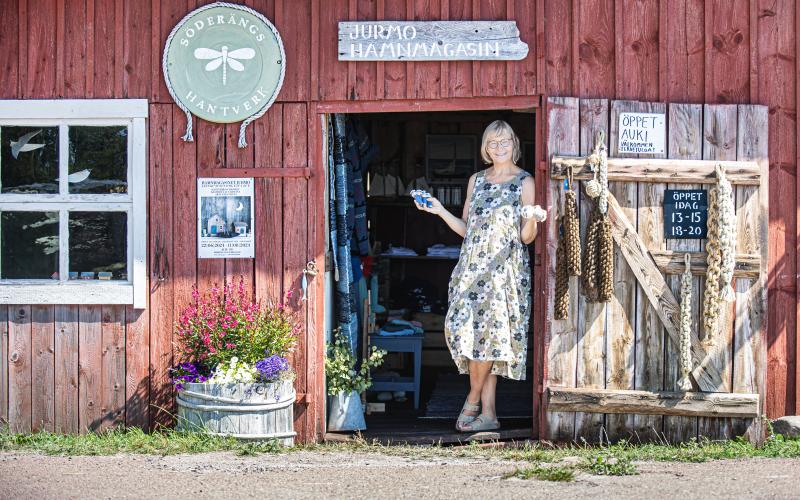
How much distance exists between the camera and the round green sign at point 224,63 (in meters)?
7.47

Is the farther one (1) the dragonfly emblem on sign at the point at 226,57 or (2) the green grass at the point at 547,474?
(1) the dragonfly emblem on sign at the point at 226,57

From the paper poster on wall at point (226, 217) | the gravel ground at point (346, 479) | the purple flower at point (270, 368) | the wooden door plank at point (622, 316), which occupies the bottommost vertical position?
the gravel ground at point (346, 479)

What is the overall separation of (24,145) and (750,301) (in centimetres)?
568

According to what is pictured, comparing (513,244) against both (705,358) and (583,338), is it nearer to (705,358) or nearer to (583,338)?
(583,338)

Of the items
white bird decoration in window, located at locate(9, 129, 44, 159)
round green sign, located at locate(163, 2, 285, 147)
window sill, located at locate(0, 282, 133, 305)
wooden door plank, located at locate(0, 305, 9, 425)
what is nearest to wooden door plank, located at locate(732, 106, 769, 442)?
round green sign, located at locate(163, 2, 285, 147)

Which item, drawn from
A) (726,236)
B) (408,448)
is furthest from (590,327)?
(408,448)

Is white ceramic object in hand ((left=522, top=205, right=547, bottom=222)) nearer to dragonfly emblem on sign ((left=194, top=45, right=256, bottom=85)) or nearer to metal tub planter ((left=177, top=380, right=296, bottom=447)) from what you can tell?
metal tub planter ((left=177, top=380, right=296, bottom=447))

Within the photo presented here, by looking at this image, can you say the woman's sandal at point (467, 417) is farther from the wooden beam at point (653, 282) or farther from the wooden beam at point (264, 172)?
the wooden beam at point (264, 172)

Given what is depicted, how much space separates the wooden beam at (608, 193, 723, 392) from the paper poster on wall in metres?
2.75

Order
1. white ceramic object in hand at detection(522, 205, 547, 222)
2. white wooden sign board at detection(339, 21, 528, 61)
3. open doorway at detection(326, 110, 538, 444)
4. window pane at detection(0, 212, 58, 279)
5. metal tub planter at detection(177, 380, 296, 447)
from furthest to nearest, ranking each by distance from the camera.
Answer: open doorway at detection(326, 110, 538, 444) → window pane at detection(0, 212, 58, 279) → white wooden sign board at detection(339, 21, 528, 61) → metal tub planter at detection(177, 380, 296, 447) → white ceramic object in hand at detection(522, 205, 547, 222)

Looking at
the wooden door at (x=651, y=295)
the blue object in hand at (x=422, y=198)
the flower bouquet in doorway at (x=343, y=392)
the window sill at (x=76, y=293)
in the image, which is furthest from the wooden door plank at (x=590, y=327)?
the window sill at (x=76, y=293)

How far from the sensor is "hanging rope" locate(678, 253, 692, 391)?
7062 mm

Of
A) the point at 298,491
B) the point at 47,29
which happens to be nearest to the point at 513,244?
the point at 298,491

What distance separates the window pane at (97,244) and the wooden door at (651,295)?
10.8ft
